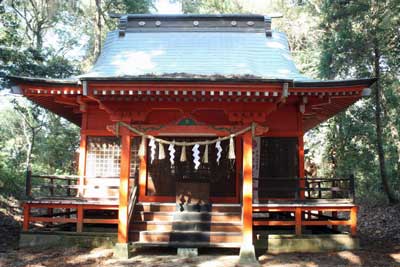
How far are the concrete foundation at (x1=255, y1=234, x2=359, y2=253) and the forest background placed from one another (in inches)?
299

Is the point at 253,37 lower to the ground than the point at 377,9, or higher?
lower

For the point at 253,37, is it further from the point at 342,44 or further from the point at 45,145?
the point at 45,145

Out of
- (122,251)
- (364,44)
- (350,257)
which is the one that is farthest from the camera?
(364,44)

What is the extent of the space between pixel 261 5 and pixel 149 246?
70.7ft

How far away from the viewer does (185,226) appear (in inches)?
358

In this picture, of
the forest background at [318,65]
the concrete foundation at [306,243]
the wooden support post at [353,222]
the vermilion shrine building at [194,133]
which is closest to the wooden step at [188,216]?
the vermilion shrine building at [194,133]

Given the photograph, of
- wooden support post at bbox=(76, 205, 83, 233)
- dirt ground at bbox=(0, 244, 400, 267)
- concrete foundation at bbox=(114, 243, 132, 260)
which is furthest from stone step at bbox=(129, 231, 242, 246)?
wooden support post at bbox=(76, 205, 83, 233)

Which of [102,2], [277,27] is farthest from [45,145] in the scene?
[277,27]

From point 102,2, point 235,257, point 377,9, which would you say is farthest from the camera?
point 102,2

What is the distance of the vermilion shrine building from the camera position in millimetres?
8406

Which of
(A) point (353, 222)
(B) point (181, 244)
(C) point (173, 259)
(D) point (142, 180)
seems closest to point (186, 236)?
(B) point (181, 244)

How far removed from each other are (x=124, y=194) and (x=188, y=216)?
6.19 ft

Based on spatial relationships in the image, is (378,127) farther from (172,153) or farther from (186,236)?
(186,236)

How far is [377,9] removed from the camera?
14.5 metres
